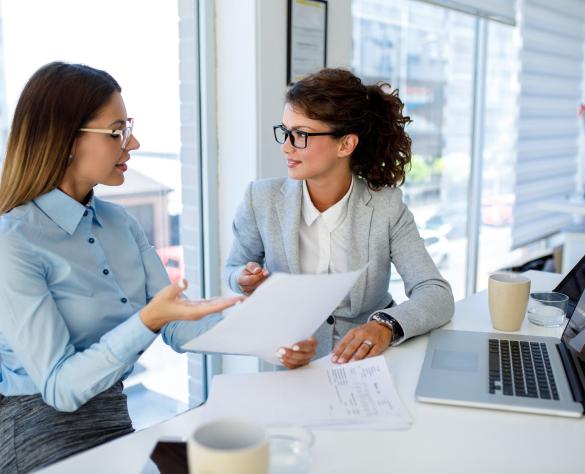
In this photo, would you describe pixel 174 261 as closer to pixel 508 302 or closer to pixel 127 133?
pixel 127 133

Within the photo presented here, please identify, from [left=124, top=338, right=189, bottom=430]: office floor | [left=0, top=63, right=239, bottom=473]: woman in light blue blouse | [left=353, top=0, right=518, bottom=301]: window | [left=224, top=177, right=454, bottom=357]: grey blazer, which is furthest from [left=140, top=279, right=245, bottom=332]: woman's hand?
[left=353, top=0, right=518, bottom=301]: window

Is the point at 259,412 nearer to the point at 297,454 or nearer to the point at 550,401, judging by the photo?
the point at 297,454

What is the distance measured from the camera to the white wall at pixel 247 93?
7.82 feet

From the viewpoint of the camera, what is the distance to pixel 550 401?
112 cm

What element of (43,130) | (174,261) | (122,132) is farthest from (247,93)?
(43,130)

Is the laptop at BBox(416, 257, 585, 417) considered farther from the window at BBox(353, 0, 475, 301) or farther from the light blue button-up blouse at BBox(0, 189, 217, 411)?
the window at BBox(353, 0, 475, 301)

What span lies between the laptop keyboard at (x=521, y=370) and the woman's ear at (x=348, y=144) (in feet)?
2.19

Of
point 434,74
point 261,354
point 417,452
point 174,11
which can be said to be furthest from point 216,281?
point 434,74

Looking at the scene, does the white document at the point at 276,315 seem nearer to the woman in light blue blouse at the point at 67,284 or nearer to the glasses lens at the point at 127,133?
the woman in light blue blouse at the point at 67,284

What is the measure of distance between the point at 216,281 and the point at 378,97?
1.07m

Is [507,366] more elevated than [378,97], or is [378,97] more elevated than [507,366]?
[378,97]

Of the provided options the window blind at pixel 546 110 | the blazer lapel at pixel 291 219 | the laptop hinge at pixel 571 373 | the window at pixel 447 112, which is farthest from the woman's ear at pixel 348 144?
the window blind at pixel 546 110

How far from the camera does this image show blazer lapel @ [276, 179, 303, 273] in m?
1.76

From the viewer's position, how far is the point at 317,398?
1.13 metres
